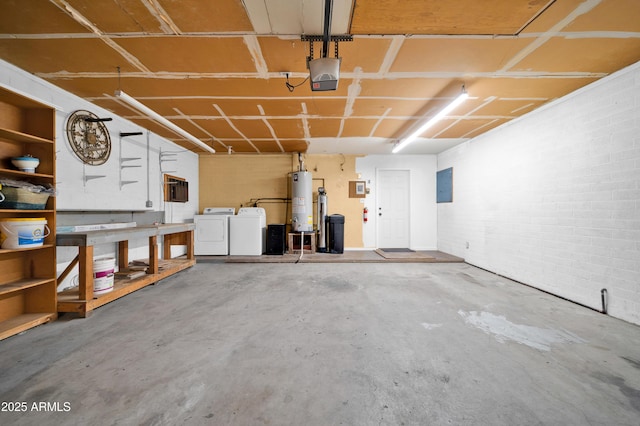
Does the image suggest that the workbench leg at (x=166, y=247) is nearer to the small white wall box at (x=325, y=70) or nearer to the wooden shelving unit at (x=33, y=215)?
the wooden shelving unit at (x=33, y=215)

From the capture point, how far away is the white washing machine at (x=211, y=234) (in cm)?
555

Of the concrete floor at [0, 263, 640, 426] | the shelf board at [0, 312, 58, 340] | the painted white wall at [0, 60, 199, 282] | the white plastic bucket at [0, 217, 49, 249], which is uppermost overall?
the painted white wall at [0, 60, 199, 282]

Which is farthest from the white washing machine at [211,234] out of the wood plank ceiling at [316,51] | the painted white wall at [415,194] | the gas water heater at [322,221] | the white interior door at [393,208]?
the white interior door at [393,208]

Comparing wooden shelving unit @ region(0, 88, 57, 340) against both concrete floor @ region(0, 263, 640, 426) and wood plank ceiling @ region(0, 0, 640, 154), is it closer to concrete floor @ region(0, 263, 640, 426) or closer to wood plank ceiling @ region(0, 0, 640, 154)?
concrete floor @ region(0, 263, 640, 426)

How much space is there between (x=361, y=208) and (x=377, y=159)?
140 cm

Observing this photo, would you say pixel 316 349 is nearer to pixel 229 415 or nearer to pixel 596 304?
pixel 229 415

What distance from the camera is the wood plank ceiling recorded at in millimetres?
1807

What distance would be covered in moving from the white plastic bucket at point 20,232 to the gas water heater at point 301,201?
4.14 meters

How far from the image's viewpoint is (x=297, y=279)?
3938 mm

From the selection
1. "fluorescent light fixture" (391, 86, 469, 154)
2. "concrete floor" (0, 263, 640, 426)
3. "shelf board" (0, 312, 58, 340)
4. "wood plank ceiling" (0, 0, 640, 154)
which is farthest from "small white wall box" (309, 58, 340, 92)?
"shelf board" (0, 312, 58, 340)

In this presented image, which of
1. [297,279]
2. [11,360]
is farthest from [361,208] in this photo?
[11,360]

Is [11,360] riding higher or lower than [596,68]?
lower

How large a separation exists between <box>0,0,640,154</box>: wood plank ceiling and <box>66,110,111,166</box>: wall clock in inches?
12.0

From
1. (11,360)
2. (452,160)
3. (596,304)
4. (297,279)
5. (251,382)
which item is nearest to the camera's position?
(251,382)
